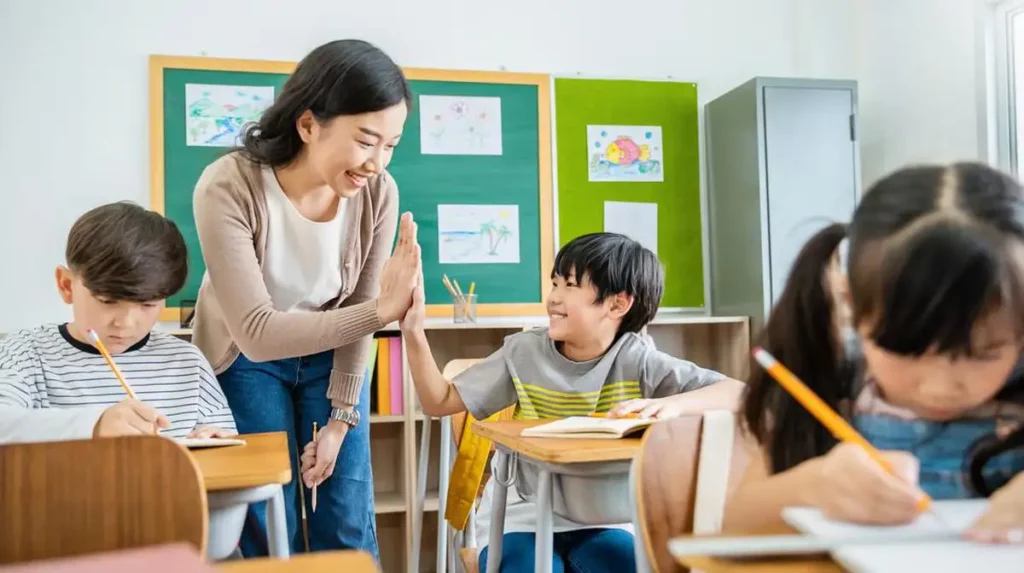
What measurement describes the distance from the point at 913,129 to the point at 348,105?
2.61m

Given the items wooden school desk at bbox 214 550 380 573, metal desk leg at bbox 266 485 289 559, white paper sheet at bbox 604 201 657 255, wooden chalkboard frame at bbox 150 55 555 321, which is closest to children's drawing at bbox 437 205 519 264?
wooden chalkboard frame at bbox 150 55 555 321

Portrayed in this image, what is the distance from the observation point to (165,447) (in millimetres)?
845

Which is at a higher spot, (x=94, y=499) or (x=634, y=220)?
(x=634, y=220)

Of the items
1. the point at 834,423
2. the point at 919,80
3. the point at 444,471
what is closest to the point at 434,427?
the point at 444,471

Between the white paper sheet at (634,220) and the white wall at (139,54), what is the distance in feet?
1.85

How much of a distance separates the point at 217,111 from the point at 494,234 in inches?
45.6

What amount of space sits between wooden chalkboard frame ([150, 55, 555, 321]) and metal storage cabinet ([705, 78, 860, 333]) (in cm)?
74

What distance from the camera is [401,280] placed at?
63.5 inches

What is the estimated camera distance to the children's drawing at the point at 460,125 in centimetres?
342

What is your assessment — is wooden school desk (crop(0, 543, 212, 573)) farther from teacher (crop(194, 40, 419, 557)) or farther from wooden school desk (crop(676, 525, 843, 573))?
teacher (crop(194, 40, 419, 557))

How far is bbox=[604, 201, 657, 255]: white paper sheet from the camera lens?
11.8ft

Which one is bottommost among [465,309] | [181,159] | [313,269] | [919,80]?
[465,309]

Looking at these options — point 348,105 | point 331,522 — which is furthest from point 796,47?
point 331,522

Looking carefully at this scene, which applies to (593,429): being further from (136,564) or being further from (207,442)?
(136,564)
